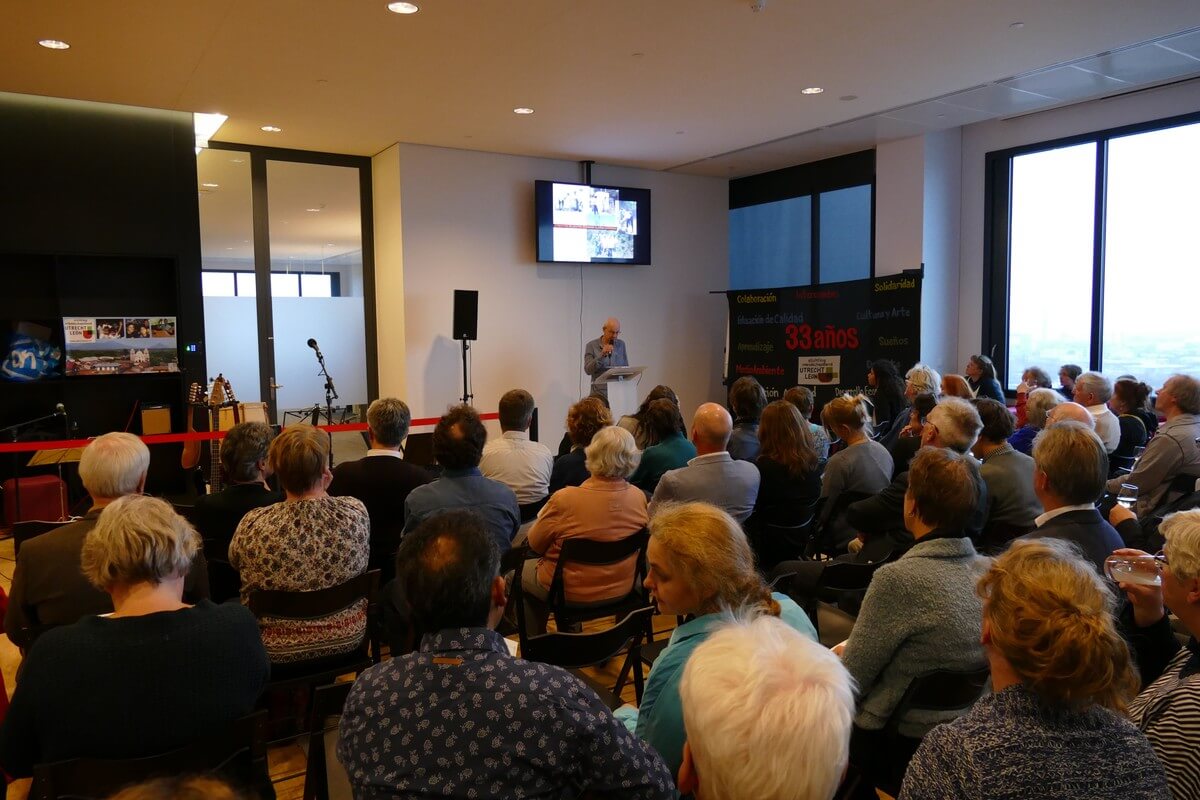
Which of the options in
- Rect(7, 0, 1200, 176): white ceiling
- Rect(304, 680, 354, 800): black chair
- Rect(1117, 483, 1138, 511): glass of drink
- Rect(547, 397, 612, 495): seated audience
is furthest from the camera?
Rect(7, 0, 1200, 176): white ceiling

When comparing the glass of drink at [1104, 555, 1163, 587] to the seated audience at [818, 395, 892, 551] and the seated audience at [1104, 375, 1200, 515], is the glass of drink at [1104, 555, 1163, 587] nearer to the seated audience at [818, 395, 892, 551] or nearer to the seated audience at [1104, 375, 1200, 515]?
the seated audience at [818, 395, 892, 551]

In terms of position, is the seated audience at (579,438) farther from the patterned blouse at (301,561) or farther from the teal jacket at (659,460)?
the patterned blouse at (301,561)

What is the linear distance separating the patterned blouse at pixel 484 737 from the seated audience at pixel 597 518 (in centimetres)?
175

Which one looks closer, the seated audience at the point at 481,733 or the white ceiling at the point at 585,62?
the seated audience at the point at 481,733

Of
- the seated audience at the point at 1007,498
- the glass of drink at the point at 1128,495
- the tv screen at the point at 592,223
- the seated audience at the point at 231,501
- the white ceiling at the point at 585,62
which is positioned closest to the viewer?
the seated audience at the point at 231,501

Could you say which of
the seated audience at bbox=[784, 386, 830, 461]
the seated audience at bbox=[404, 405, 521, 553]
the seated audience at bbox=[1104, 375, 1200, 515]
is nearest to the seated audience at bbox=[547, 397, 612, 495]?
the seated audience at bbox=[404, 405, 521, 553]

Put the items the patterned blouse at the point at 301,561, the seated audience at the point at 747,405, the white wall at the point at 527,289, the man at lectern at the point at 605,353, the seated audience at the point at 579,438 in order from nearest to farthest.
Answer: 1. the patterned blouse at the point at 301,561
2. the seated audience at the point at 579,438
3. the seated audience at the point at 747,405
4. the white wall at the point at 527,289
5. the man at lectern at the point at 605,353

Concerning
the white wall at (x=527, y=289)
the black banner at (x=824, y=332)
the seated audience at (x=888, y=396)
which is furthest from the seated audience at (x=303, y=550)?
the black banner at (x=824, y=332)

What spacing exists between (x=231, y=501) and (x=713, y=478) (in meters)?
1.97

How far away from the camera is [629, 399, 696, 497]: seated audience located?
13.4 feet

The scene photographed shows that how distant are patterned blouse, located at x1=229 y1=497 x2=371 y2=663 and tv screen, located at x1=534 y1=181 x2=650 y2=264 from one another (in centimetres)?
647

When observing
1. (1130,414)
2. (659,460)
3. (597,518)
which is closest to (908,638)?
(597,518)

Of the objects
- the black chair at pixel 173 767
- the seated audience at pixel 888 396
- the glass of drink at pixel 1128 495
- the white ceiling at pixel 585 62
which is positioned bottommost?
the black chair at pixel 173 767

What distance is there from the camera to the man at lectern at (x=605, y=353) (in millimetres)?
8633
